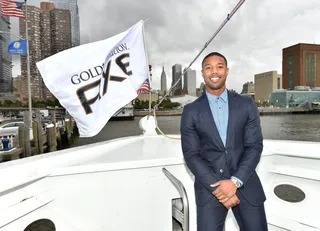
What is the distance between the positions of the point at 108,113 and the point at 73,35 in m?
24.8

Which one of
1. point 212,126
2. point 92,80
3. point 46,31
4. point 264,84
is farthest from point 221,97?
point 264,84

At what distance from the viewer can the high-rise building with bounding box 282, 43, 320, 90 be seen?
417ft

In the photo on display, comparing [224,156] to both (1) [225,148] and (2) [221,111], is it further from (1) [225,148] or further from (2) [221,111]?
(2) [221,111]

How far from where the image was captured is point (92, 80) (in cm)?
288

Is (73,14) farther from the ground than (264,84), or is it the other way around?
(264,84)

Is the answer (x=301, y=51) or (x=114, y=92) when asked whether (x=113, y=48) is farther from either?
(x=301, y=51)

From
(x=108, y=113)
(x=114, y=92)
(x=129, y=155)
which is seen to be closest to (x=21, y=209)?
(x=129, y=155)

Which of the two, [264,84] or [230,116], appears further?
[264,84]

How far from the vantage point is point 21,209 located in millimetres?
1695

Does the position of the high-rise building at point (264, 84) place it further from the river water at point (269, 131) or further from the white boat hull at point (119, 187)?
the white boat hull at point (119, 187)

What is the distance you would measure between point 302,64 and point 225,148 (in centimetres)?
15266

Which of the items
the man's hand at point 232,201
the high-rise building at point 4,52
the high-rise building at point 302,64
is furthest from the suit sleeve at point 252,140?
the high-rise building at point 302,64

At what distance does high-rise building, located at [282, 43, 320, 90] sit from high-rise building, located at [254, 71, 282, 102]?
10.2 metres

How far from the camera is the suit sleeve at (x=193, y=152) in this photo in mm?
1631
